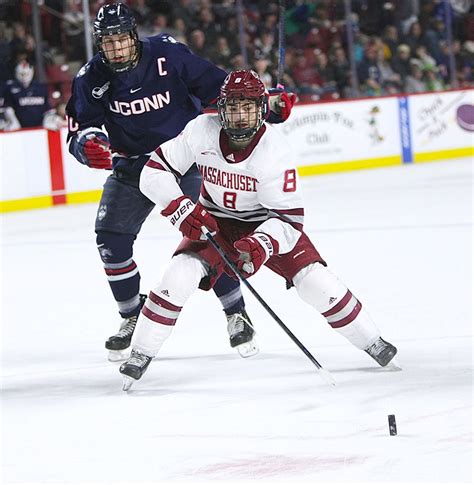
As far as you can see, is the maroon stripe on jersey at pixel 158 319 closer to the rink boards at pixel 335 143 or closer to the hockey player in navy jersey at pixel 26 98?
the rink boards at pixel 335 143

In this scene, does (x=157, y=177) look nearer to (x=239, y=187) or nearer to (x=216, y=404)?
(x=239, y=187)

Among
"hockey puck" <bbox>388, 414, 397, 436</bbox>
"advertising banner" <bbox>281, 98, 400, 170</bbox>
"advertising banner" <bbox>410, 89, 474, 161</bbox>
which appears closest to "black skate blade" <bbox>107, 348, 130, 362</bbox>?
"hockey puck" <bbox>388, 414, 397, 436</bbox>

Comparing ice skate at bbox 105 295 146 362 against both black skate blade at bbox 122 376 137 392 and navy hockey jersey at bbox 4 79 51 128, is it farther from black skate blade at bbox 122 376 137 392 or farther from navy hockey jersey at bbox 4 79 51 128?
navy hockey jersey at bbox 4 79 51 128

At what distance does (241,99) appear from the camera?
375 centimetres

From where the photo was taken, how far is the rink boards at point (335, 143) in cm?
974

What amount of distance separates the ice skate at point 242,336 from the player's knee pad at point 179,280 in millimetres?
609

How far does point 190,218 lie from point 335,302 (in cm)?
57

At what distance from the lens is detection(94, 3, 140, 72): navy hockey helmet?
416cm

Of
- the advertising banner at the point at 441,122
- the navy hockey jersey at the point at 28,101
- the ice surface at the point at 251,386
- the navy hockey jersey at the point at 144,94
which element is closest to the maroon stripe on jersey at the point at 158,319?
the ice surface at the point at 251,386

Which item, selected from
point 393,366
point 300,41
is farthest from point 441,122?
point 393,366

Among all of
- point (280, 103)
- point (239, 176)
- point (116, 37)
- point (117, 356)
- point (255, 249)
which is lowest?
point (117, 356)

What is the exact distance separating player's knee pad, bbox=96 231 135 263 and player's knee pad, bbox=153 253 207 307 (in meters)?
0.61

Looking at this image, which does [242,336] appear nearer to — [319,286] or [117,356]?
[117,356]

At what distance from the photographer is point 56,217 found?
923 cm
